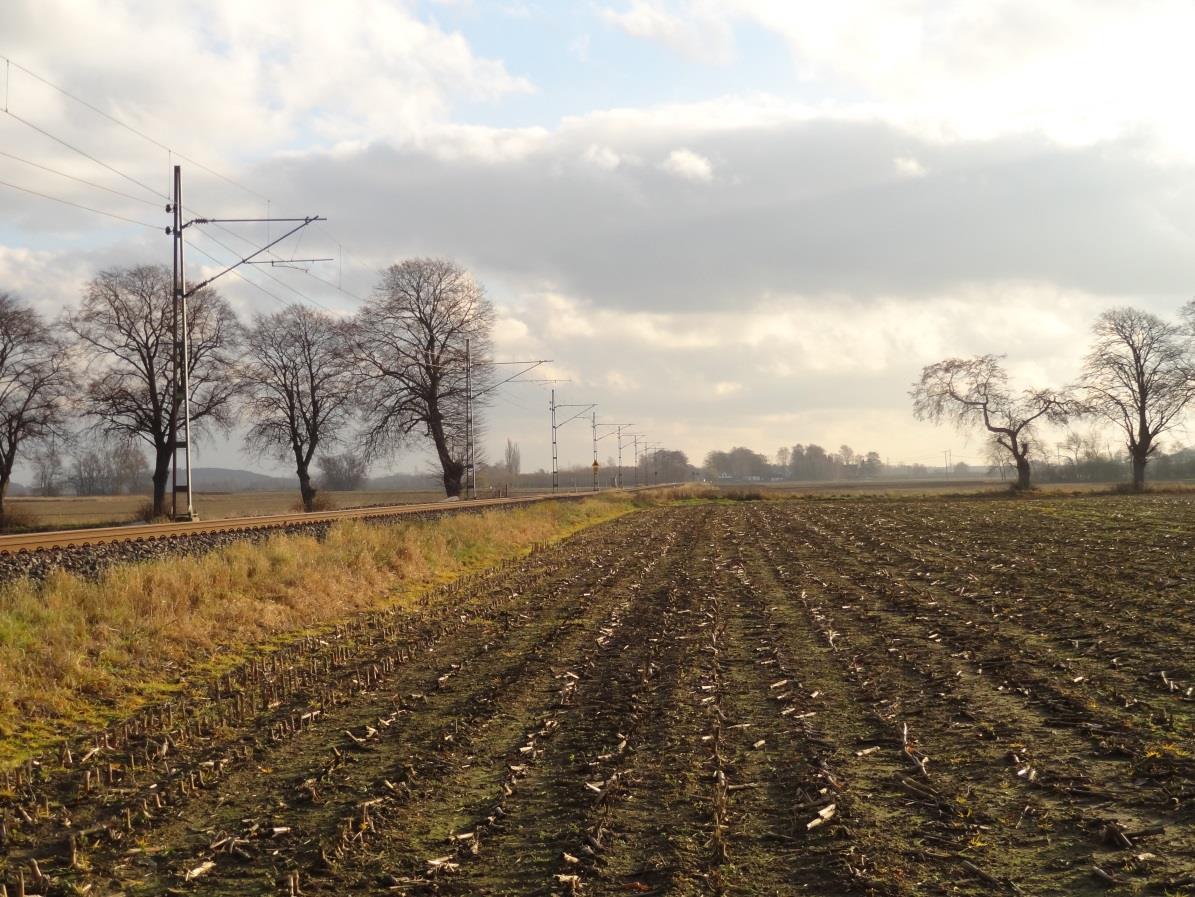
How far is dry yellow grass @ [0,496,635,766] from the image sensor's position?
9086 mm

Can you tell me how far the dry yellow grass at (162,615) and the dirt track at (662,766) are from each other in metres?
0.94

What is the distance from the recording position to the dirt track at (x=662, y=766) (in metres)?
4.98

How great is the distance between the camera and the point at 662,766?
22.2 feet

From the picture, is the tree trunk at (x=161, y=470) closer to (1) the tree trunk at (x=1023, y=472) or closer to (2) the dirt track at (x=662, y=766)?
(2) the dirt track at (x=662, y=766)

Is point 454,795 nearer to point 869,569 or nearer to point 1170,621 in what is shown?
point 1170,621

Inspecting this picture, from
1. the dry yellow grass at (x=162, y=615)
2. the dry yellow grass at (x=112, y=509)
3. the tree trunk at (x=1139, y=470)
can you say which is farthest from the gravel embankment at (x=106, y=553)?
the tree trunk at (x=1139, y=470)

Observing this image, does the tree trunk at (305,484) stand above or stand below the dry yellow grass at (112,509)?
above

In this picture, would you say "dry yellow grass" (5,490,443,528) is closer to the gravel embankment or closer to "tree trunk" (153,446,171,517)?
"tree trunk" (153,446,171,517)

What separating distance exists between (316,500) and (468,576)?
33.5m

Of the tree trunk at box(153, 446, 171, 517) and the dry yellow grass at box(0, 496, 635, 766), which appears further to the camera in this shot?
the tree trunk at box(153, 446, 171, 517)

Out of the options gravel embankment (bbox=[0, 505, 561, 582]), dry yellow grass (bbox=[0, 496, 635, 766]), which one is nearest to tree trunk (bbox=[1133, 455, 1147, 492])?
dry yellow grass (bbox=[0, 496, 635, 766])

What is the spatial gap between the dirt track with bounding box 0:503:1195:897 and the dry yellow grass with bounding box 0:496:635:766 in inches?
37.1

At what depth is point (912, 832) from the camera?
5.39 m

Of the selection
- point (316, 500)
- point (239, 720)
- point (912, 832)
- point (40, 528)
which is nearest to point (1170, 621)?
point (912, 832)
